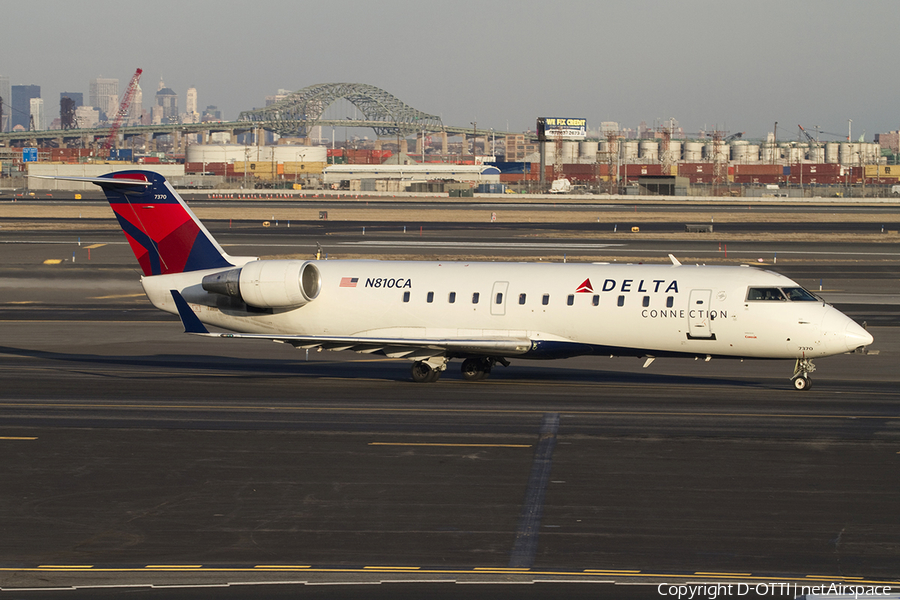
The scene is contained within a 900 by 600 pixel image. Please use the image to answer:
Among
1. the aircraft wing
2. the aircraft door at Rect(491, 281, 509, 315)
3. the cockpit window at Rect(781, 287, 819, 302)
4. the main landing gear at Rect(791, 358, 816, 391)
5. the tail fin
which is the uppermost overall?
the tail fin

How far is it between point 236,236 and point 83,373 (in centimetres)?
4947

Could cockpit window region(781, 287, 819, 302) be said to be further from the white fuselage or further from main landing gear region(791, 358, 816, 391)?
main landing gear region(791, 358, 816, 391)

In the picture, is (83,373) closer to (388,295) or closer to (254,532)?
(388,295)

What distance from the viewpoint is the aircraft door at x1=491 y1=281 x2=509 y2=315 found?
2811 centimetres

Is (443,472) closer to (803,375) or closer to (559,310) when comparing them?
(559,310)

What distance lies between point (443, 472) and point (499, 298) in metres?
9.78

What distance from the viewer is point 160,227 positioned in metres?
30.2

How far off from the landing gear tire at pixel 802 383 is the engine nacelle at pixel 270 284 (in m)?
14.4

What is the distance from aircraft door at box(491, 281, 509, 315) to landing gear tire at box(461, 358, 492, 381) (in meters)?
2.23

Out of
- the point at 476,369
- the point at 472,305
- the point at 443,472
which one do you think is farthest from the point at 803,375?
the point at 443,472

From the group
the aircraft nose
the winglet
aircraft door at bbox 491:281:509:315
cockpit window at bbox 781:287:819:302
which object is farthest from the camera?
aircraft door at bbox 491:281:509:315

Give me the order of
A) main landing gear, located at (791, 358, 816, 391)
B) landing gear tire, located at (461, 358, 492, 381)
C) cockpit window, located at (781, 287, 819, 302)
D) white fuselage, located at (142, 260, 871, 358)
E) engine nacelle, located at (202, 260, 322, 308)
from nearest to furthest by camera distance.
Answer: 1. white fuselage, located at (142, 260, 871, 358)
2. cockpit window, located at (781, 287, 819, 302)
3. main landing gear, located at (791, 358, 816, 391)
4. engine nacelle, located at (202, 260, 322, 308)
5. landing gear tire, located at (461, 358, 492, 381)

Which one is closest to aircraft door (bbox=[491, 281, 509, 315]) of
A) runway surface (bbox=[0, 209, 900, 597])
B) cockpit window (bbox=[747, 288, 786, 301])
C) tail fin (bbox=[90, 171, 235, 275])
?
runway surface (bbox=[0, 209, 900, 597])

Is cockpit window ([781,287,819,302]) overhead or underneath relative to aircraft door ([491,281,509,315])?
overhead
